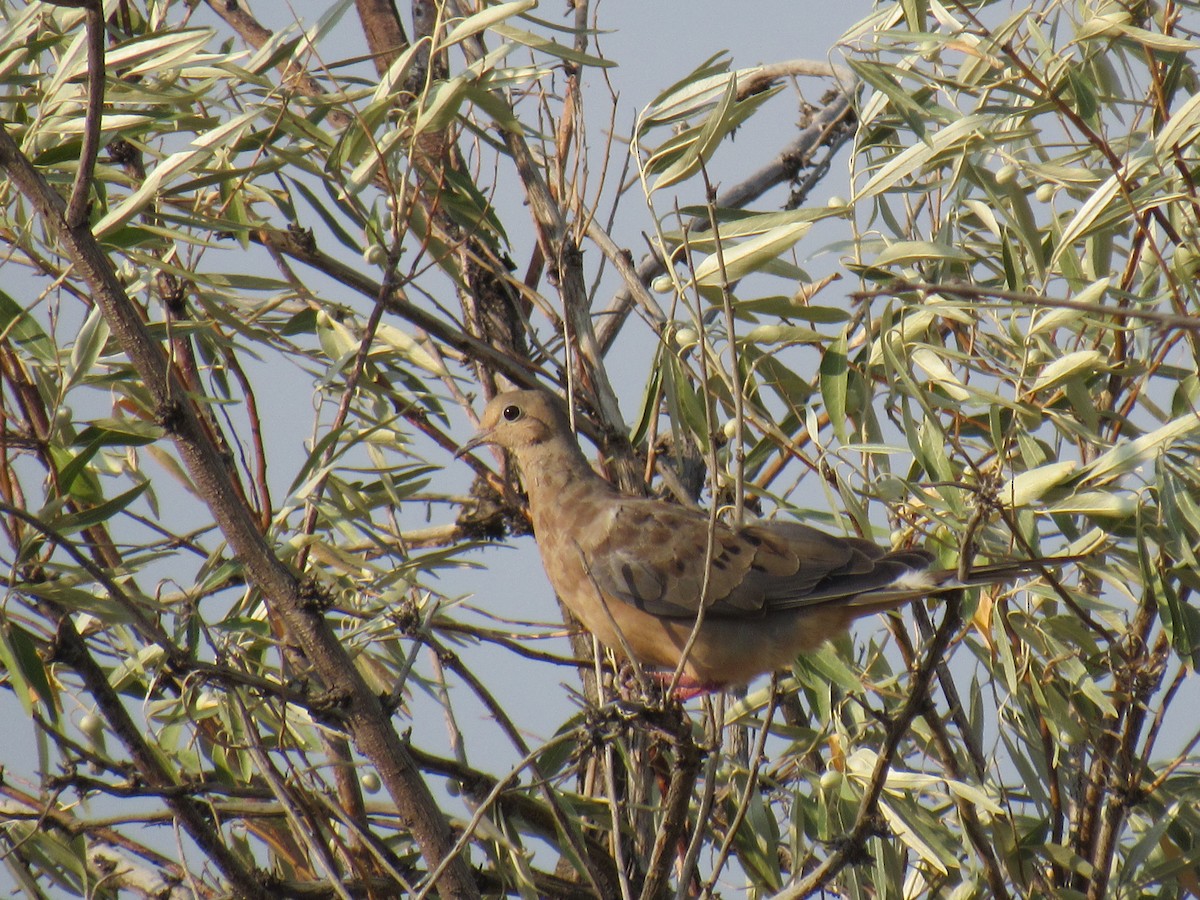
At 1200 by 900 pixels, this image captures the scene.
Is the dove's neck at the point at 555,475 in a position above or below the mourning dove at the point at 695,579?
above

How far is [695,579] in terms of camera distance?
142 inches

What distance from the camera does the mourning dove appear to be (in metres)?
3.37

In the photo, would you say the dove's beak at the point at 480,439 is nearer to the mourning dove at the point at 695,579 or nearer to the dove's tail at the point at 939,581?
the mourning dove at the point at 695,579

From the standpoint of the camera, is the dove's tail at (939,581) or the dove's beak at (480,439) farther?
the dove's beak at (480,439)

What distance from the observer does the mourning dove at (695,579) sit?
11.1ft

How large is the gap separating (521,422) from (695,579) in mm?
784

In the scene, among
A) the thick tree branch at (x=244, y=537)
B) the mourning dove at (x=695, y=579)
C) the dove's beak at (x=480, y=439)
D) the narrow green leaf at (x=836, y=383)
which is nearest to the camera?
the thick tree branch at (x=244, y=537)

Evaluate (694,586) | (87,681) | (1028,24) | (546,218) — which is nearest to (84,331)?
(87,681)

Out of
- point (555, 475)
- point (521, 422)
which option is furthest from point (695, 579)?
point (521, 422)

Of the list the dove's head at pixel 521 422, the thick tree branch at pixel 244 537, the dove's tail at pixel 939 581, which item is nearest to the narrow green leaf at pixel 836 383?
the dove's tail at pixel 939 581

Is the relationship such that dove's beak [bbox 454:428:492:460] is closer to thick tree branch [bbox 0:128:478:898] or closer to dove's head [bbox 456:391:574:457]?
dove's head [bbox 456:391:574:457]

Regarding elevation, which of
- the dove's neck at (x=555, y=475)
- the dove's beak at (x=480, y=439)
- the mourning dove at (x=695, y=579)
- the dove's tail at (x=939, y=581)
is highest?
the dove's beak at (x=480, y=439)

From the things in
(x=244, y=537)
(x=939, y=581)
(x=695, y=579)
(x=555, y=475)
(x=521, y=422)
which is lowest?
(x=939, y=581)

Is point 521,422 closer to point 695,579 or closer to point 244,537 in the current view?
point 695,579
